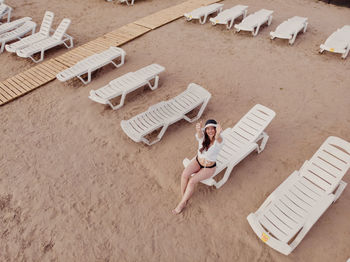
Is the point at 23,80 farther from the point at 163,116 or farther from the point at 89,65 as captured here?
the point at 163,116

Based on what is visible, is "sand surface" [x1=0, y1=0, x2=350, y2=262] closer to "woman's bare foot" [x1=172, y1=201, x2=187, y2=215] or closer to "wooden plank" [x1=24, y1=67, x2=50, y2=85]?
"woman's bare foot" [x1=172, y1=201, x2=187, y2=215]

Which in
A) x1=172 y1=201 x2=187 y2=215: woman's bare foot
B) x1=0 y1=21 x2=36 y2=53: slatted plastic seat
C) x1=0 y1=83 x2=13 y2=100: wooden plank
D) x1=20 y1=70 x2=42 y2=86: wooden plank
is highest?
x1=172 y1=201 x2=187 y2=215: woman's bare foot

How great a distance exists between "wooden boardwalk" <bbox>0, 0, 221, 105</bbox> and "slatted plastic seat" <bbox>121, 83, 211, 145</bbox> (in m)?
3.82

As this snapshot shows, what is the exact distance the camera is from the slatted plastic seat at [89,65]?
7.11m

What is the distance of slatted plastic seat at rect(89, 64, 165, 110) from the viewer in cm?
622

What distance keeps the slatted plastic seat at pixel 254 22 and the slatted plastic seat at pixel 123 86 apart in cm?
395

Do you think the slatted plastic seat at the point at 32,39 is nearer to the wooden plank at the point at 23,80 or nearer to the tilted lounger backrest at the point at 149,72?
the wooden plank at the point at 23,80

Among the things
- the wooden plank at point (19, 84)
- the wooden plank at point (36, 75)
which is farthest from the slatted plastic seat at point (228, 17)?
the wooden plank at point (19, 84)

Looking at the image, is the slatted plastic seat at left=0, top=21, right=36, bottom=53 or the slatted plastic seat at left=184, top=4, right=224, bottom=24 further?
the slatted plastic seat at left=184, top=4, right=224, bottom=24

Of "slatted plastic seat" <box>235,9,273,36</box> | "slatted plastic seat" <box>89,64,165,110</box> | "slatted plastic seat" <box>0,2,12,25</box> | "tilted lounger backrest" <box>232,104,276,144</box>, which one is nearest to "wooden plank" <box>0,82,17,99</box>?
"slatted plastic seat" <box>89,64,165,110</box>

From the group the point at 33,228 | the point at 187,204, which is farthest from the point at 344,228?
the point at 33,228

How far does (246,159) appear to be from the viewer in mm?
5000

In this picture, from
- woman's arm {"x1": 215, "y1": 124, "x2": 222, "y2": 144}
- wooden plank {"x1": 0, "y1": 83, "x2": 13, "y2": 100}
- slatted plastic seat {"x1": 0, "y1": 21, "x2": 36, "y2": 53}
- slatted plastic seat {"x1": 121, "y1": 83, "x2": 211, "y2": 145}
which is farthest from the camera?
slatted plastic seat {"x1": 0, "y1": 21, "x2": 36, "y2": 53}

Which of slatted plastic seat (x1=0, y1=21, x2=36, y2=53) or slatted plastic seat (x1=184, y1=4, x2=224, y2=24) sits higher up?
slatted plastic seat (x1=184, y1=4, x2=224, y2=24)
